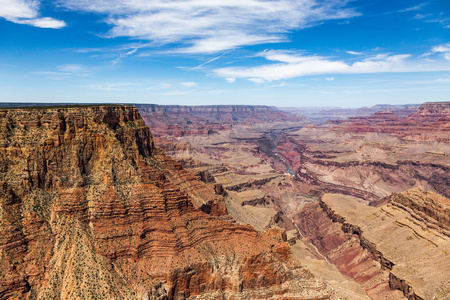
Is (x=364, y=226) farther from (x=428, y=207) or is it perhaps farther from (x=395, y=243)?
(x=428, y=207)

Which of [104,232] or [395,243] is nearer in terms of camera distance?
[104,232]

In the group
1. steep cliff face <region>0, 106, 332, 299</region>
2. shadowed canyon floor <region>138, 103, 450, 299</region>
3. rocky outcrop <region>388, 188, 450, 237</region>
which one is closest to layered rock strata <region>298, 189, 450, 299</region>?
rocky outcrop <region>388, 188, 450, 237</region>

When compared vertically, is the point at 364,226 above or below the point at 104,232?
below

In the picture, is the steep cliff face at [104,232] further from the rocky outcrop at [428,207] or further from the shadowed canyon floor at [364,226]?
the rocky outcrop at [428,207]

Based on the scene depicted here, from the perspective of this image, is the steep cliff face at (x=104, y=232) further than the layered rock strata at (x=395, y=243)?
No

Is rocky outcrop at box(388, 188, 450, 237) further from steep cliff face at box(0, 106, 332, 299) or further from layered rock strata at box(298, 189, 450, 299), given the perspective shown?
steep cliff face at box(0, 106, 332, 299)

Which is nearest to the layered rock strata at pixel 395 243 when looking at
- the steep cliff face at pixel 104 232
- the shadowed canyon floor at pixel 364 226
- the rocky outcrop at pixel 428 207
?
the rocky outcrop at pixel 428 207

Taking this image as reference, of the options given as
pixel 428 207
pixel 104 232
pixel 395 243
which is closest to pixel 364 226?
pixel 395 243

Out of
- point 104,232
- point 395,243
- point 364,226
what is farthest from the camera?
point 364,226
